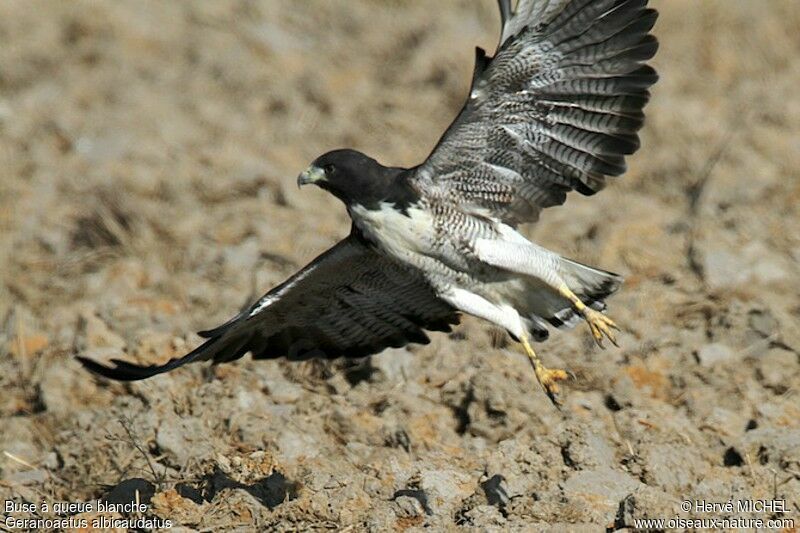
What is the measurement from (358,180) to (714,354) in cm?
250

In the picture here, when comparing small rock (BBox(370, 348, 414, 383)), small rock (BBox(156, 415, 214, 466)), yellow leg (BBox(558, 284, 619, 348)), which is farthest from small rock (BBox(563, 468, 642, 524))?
small rock (BBox(156, 415, 214, 466))

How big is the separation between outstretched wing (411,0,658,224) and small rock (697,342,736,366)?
4.92 ft

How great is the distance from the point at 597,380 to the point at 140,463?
2.65 metres

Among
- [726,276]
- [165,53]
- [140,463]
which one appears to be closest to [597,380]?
[726,276]

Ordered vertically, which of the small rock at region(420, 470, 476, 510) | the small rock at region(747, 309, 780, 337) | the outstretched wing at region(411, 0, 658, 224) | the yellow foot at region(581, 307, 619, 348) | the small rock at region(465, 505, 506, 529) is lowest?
the small rock at region(465, 505, 506, 529)

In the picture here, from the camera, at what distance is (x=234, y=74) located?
12453mm

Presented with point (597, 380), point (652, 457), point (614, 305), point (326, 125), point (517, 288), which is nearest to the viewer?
point (652, 457)

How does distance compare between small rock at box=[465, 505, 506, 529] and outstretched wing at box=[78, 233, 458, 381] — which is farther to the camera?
outstretched wing at box=[78, 233, 458, 381]

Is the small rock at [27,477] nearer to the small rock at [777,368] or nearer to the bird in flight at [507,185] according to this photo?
the bird in flight at [507,185]

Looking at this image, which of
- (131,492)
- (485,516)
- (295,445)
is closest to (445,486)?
(485,516)

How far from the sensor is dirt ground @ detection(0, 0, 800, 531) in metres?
6.91

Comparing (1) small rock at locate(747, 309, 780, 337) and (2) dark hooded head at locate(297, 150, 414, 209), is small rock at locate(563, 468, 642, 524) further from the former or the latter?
(1) small rock at locate(747, 309, 780, 337)

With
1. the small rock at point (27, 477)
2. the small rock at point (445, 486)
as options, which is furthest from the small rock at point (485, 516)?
the small rock at point (27, 477)

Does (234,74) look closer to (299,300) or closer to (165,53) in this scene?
(165,53)
